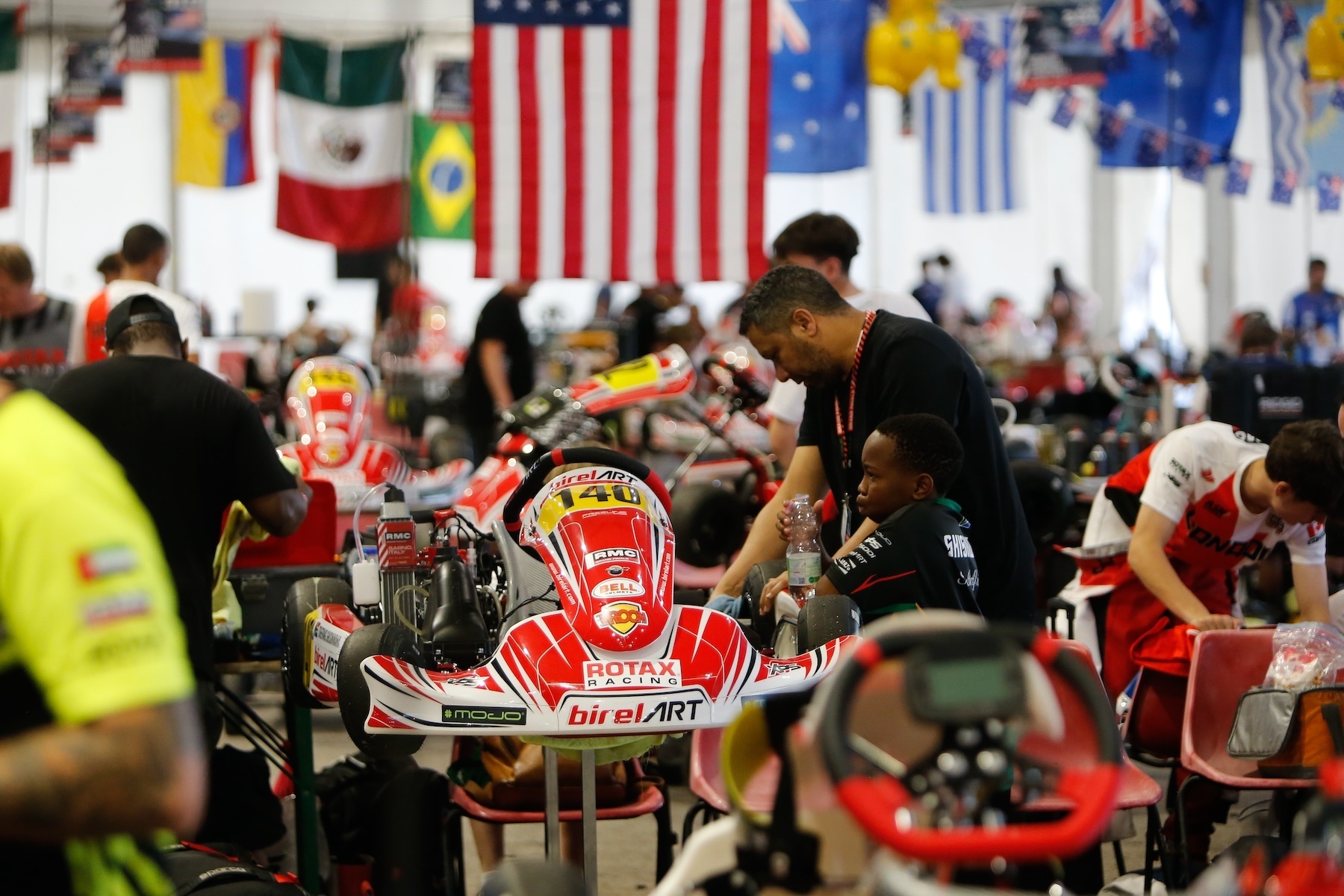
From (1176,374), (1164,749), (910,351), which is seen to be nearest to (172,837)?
(910,351)

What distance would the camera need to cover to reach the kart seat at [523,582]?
4.18 m

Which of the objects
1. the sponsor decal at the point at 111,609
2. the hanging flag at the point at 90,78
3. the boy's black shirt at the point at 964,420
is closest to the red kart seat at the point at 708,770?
the boy's black shirt at the point at 964,420

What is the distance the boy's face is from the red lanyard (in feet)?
0.80

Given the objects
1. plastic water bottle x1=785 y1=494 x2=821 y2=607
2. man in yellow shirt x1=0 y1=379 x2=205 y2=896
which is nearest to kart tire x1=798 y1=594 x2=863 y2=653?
plastic water bottle x1=785 y1=494 x2=821 y2=607

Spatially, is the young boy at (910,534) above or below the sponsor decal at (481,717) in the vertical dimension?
above

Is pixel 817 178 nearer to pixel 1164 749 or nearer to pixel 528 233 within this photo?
pixel 528 233

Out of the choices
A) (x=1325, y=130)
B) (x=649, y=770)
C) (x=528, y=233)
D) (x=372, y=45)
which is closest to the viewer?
(x=649, y=770)

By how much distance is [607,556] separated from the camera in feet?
12.3

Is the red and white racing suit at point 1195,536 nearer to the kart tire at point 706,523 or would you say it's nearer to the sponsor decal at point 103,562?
the kart tire at point 706,523

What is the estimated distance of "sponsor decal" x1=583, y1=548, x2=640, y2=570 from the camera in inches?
147

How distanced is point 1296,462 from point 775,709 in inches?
96.5

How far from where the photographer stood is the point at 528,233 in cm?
744

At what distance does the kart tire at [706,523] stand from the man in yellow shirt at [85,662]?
471 centimetres

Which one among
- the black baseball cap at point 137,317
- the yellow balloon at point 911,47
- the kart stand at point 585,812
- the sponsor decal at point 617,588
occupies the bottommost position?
the kart stand at point 585,812
